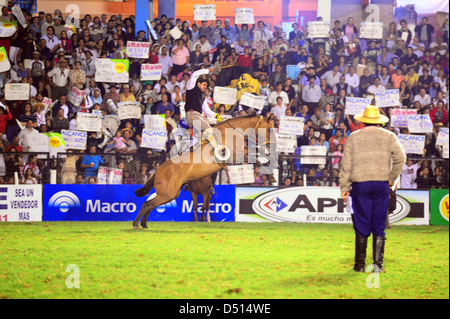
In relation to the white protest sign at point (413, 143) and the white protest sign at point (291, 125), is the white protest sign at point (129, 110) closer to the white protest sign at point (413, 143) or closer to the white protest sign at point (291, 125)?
the white protest sign at point (291, 125)

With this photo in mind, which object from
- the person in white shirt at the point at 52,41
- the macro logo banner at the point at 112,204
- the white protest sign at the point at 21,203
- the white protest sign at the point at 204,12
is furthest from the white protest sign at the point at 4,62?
the white protest sign at the point at 204,12

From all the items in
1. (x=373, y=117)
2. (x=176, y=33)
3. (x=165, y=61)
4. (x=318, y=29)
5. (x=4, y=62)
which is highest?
(x=318, y=29)

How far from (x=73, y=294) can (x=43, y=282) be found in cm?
87

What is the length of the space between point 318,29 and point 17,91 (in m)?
9.84

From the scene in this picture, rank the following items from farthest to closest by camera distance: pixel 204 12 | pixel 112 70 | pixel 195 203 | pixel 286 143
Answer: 1. pixel 204 12
2. pixel 112 70
3. pixel 286 143
4. pixel 195 203

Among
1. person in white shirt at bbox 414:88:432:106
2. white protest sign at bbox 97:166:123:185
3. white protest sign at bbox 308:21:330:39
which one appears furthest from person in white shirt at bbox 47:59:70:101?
person in white shirt at bbox 414:88:432:106

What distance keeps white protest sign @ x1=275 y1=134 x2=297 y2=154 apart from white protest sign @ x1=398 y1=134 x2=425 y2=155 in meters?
3.06

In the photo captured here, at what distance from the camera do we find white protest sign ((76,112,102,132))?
16.4m

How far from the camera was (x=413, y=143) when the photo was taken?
1642 cm

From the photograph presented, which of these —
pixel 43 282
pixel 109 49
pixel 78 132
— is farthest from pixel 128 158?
pixel 43 282

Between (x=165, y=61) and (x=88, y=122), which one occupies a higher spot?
(x=165, y=61)

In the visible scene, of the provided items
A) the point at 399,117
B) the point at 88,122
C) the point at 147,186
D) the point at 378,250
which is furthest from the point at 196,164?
the point at 399,117

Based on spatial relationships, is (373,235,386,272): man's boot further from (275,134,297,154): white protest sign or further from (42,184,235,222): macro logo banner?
(275,134,297,154): white protest sign

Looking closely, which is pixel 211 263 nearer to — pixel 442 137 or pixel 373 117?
pixel 373 117
